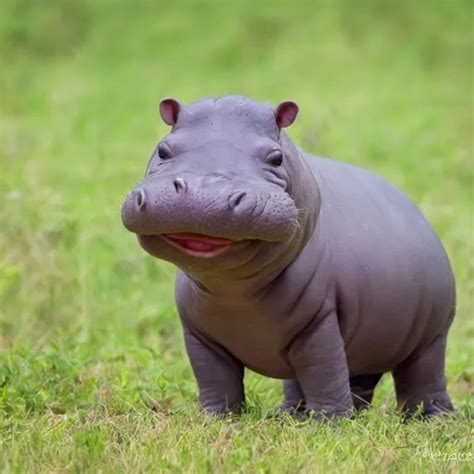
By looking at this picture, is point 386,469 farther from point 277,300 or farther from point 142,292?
point 142,292

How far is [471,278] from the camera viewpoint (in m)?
8.20

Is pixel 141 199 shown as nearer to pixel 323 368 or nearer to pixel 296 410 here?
pixel 323 368

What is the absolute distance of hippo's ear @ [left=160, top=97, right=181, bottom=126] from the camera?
182 inches

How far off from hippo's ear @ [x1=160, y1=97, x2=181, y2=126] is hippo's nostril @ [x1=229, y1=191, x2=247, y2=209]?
0.53m

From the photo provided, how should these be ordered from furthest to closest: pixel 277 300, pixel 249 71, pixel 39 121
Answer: pixel 249 71 < pixel 39 121 < pixel 277 300

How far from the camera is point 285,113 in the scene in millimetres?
4656

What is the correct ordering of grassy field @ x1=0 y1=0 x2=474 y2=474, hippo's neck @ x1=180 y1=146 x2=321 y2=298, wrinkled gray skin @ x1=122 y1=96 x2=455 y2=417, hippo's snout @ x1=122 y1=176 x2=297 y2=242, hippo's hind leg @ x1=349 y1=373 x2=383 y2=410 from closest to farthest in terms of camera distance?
hippo's snout @ x1=122 y1=176 x2=297 y2=242
wrinkled gray skin @ x1=122 y1=96 x2=455 y2=417
grassy field @ x1=0 y1=0 x2=474 y2=474
hippo's neck @ x1=180 y1=146 x2=321 y2=298
hippo's hind leg @ x1=349 y1=373 x2=383 y2=410

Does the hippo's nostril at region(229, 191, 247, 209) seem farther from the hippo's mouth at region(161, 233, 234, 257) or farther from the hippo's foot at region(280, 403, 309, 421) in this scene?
the hippo's foot at region(280, 403, 309, 421)

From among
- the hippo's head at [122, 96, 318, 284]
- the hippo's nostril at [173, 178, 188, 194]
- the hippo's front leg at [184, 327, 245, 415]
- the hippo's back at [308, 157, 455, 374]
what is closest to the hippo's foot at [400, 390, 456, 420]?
the hippo's back at [308, 157, 455, 374]

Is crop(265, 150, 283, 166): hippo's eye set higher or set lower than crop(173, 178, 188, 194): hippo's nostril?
higher

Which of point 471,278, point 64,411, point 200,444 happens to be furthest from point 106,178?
point 200,444

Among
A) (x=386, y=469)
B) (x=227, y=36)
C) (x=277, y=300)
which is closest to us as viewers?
(x=386, y=469)

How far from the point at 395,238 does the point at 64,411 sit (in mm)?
1406

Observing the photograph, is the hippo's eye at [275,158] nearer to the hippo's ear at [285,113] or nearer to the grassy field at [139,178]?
the hippo's ear at [285,113]
